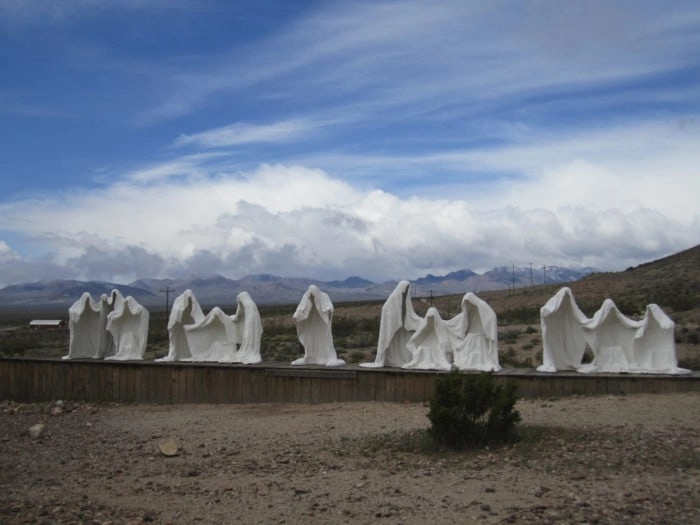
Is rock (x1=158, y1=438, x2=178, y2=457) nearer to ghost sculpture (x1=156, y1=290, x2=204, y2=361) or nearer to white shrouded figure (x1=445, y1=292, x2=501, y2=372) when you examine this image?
white shrouded figure (x1=445, y1=292, x2=501, y2=372)

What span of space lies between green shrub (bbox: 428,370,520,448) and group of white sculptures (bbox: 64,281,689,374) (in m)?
4.32

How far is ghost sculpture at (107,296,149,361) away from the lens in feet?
58.4

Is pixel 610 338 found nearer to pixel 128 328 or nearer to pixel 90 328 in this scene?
pixel 128 328

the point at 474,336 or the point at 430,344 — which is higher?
the point at 474,336

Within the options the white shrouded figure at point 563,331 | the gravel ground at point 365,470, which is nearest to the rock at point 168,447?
the gravel ground at point 365,470

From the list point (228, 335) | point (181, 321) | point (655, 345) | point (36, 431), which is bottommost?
point (36, 431)

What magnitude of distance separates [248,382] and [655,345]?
25.8 feet

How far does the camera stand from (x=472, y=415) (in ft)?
Result: 31.6

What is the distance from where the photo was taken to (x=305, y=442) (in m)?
10.8

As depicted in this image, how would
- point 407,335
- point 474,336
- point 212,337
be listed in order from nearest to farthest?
point 474,336 < point 407,335 < point 212,337

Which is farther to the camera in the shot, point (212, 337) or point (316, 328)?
point (212, 337)

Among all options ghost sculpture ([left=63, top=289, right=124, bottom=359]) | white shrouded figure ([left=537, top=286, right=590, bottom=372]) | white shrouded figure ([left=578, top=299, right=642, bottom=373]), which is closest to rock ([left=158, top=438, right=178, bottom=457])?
white shrouded figure ([left=537, top=286, right=590, bottom=372])

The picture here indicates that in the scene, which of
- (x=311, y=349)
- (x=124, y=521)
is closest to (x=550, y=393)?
(x=311, y=349)

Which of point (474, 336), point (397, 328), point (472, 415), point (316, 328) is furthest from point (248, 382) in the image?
point (472, 415)
